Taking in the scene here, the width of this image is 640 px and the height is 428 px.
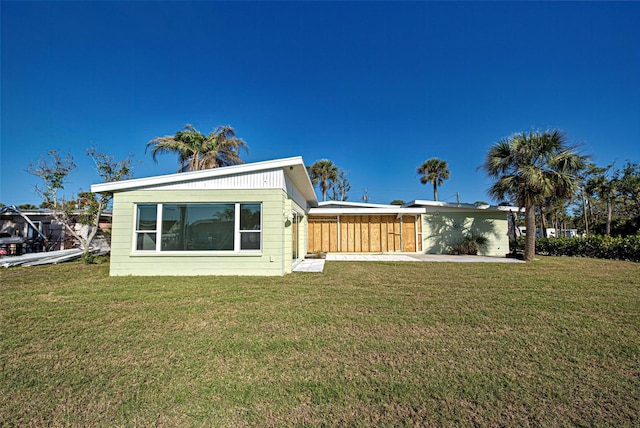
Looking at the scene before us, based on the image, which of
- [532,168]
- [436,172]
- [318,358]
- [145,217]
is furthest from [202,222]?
[436,172]

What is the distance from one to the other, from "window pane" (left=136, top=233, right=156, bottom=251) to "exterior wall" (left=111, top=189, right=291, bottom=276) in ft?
0.63

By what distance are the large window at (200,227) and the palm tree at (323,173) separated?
21.6 metres

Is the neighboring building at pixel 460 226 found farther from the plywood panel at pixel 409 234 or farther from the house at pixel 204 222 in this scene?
the house at pixel 204 222

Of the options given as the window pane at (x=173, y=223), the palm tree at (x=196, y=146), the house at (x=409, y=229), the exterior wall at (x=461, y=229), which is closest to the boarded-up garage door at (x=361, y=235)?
the house at (x=409, y=229)

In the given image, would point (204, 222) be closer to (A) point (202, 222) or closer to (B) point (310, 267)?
(A) point (202, 222)

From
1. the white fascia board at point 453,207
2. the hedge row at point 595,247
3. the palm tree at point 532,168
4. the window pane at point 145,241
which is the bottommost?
the hedge row at point 595,247

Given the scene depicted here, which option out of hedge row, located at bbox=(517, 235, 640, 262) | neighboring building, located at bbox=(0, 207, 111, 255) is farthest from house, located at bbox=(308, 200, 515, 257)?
neighboring building, located at bbox=(0, 207, 111, 255)

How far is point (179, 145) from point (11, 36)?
283 inches

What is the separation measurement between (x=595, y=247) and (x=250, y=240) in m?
15.9

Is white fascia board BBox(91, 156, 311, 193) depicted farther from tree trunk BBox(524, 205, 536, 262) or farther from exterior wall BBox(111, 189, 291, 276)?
tree trunk BBox(524, 205, 536, 262)

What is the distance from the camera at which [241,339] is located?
3.62m

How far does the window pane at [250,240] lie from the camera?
318 inches

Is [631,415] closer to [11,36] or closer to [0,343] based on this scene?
[0,343]

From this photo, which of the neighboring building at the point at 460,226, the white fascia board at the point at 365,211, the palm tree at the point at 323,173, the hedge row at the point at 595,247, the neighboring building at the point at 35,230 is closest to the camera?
the hedge row at the point at 595,247
